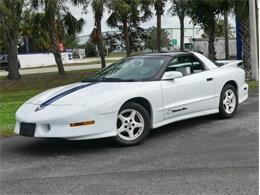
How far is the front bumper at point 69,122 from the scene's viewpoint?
6359mm

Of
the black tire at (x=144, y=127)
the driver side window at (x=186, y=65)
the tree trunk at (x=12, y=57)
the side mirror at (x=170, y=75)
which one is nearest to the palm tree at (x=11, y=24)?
the tree trunk at (x=12, y=57)

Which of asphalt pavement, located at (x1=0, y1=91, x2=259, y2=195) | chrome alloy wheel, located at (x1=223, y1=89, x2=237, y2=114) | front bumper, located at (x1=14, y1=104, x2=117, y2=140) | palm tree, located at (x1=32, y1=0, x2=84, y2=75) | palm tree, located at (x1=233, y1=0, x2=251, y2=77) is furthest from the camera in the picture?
palm tree, located at (x1=32, y1=0, x2=84, y2=75)

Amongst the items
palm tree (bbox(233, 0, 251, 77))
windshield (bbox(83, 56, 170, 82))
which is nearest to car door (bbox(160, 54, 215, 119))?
windshield (bbox(83, 56, 170, 82))

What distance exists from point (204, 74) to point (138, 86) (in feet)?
5.18

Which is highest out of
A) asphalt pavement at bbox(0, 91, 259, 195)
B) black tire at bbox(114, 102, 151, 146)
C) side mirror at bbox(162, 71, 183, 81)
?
side mirror at bbox(162, 71, 183, 81)

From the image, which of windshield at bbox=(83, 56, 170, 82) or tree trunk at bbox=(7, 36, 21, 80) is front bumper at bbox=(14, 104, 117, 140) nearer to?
windshield at bbox=(83, 56, 170, 82)

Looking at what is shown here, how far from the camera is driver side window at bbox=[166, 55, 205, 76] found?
7942mm

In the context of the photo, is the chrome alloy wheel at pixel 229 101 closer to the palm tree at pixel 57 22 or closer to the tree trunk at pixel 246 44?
the tree trunk at pixel 246 44

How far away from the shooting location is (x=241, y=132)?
746 centimetres

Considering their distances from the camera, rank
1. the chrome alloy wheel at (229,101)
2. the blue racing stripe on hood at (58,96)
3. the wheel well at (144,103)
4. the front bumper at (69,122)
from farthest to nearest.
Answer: the chrome alloy wheel at (229,101), the wheel well at (144,103), the blue racing stripe on hood at (58,96), the front bumper at (69,122)

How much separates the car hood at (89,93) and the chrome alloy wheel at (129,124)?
0.29 m

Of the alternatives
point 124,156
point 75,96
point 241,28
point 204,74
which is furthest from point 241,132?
point 241,28

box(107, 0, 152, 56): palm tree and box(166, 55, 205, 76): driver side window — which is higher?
box(107, 0, 152, 56): palm tree

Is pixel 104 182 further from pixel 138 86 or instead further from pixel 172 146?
pixel 138 86
